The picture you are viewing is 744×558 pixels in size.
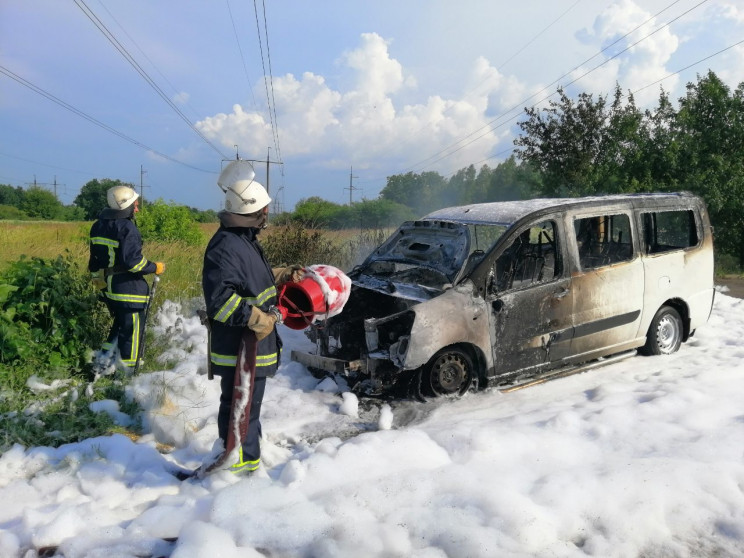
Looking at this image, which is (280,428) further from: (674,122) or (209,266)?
(674,122)

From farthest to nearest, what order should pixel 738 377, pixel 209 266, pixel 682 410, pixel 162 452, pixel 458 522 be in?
pixel 738 377 < pixel 682 410 < pixel 162 452 < pixel 209 266 < pixel 458 522

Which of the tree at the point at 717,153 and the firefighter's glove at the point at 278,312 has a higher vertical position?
the tree at the point at 717,153

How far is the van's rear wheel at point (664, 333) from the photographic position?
252 inches

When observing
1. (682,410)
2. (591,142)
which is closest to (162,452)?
(682,410)

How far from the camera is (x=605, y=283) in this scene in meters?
5.81

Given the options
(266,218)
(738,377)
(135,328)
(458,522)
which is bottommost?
(458,522)

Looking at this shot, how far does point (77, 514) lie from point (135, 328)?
266cm

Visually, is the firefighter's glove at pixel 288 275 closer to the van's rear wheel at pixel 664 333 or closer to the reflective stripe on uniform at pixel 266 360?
the reflective stripe on uniform at pixel 266 360

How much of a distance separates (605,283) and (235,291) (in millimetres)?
3892

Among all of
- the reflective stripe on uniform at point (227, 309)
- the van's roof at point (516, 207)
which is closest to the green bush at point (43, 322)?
the reflective stripe on uniform at point (227, 309)

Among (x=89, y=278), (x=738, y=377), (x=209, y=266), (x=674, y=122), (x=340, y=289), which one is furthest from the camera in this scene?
(x=674, y=122)

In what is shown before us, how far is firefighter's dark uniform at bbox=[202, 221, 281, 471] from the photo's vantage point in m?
3.45

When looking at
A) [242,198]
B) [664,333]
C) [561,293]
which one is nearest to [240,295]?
[242,198]

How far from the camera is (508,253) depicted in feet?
18.8
